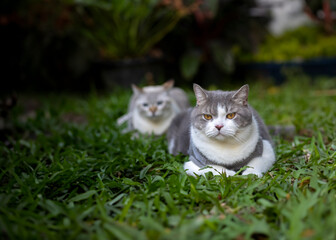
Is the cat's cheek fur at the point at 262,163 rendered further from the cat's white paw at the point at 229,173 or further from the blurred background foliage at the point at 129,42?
the blurred background foliage at the point at 129,42

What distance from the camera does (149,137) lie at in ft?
9.61

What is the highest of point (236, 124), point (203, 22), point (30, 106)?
point (203, 22)

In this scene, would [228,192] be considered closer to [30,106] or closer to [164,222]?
[164,222]

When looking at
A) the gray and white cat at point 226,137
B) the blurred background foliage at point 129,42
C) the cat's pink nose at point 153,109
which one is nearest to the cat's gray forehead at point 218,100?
the gray and white cat at point 226,137

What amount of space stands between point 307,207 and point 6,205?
59.0 inches

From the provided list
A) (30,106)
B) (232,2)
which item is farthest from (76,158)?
Result: (232,2)

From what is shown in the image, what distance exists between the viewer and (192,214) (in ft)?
5.17

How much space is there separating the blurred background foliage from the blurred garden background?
0.02 m

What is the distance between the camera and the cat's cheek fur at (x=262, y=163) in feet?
6.49

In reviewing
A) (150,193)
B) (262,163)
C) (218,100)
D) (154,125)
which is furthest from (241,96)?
(154,125)

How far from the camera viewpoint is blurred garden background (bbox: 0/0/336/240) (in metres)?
1.51

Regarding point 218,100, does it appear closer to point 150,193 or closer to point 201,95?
point 201,95

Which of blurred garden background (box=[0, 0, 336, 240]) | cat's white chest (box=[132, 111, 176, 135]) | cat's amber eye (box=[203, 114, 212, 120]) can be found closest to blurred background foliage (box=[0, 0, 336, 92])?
blurred garden background (box=[0, 0, 336, 240])

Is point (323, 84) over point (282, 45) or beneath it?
beneath
